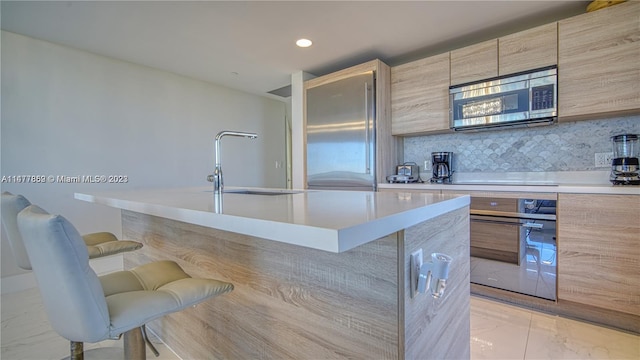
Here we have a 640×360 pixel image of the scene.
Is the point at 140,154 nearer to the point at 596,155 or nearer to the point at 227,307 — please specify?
the point at 227,307

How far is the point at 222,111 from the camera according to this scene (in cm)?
421

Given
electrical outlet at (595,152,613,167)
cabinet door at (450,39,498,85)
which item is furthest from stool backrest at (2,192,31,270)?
electrical outlet at (595,152,613,167)

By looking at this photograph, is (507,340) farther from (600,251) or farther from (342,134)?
(342,134)

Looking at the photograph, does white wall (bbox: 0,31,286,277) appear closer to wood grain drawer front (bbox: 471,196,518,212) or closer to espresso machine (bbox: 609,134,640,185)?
wood grain drawer front (bbox: 471,196,518,212)

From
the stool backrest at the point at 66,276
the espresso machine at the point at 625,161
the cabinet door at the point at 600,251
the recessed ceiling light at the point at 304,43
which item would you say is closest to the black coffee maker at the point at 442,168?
the cabinet door at the point at 600,251

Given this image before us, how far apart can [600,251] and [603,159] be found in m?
0.83

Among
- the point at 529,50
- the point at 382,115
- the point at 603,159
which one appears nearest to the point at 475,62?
the point at 529,50

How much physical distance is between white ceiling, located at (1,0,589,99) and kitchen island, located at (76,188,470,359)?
1762 millimetres

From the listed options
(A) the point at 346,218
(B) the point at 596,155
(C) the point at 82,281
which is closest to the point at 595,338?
(B) the point at 596,155

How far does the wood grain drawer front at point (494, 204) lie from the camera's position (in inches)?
84.4

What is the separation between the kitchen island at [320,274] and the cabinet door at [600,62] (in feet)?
5.62

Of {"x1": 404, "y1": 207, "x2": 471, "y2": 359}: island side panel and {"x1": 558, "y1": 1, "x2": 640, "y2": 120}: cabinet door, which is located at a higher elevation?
{"x1": 558, "y1": 1, "x2": 640, "y2": 120}: cabinet door

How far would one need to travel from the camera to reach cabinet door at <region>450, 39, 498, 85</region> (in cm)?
247

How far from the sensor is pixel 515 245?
213cm
